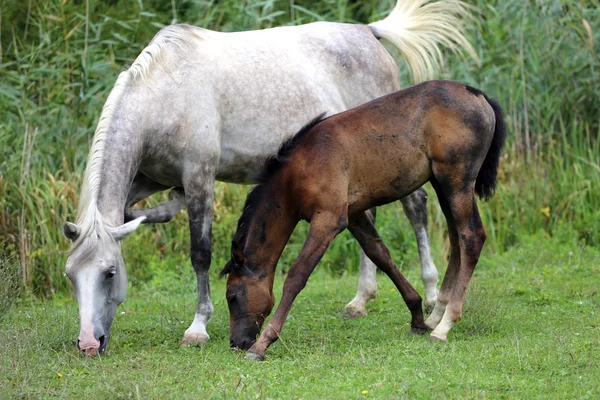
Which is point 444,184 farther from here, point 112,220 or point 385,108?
point 112,220

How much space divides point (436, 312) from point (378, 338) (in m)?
0.46

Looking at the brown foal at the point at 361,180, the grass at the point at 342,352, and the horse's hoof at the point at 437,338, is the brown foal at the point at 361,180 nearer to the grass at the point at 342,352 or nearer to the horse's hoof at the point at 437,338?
the horse's hoof at the point at 437,338

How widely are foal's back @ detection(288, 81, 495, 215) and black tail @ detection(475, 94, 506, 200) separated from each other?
110mm

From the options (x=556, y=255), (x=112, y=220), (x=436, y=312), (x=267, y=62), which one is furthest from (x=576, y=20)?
(x=112, y=220)

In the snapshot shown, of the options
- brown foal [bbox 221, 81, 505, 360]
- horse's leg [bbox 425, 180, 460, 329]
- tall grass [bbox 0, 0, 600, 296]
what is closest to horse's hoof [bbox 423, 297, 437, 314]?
horse's leg [bbox 425, 180, 460, 329]

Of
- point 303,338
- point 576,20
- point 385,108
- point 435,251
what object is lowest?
point 435,251

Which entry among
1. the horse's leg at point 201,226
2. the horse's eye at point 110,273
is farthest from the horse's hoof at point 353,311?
the horse's eye at point 110,273

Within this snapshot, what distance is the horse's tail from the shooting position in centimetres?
823

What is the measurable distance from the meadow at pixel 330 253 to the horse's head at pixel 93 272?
0.57ft

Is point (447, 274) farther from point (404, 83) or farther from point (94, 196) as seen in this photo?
point (404, 83)

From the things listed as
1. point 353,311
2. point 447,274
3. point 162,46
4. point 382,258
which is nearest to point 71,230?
point 162,46

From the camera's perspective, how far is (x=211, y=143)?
6664 mm

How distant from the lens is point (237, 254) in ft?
19.3

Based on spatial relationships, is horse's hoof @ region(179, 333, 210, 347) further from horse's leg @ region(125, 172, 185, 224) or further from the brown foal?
horse's leg @ region(125, 172, 185, 224)
